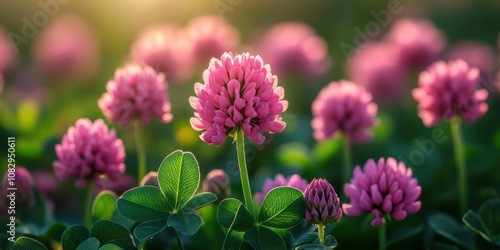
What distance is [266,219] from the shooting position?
162cm

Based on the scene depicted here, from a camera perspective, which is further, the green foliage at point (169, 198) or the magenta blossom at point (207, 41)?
the magenta blossom at point (207, 41)

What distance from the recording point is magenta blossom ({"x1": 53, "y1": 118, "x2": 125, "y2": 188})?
195 cm

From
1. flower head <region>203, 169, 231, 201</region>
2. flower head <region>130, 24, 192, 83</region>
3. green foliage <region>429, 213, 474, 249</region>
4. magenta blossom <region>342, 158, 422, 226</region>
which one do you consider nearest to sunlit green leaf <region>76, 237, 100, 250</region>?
flower head <region>203, 169, 231, 201</region>

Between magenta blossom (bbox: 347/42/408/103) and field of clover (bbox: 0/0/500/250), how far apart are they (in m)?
0.01

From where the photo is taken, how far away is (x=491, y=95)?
368 centimetres

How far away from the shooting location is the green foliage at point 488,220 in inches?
69.9

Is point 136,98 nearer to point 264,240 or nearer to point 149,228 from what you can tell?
point 149,228

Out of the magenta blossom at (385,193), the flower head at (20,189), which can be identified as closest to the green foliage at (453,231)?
the magenta blossom at (385,193)

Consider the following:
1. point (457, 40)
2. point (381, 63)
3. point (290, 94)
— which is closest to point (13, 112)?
point (290, 94)

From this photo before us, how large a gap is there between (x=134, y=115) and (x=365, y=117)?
2.65 feet

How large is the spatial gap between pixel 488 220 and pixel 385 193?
370 mm

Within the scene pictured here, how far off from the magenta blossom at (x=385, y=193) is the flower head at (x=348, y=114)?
0.64 metres

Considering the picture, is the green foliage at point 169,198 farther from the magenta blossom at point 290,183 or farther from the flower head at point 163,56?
the flower head at point 163,56

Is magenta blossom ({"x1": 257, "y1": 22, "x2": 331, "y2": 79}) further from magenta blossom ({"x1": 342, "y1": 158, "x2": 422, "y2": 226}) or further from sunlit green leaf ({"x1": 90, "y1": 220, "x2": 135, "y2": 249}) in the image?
sunlit green leaf ({"x1": 90, "y1": 220, "x2": 135, "y2": 249})
